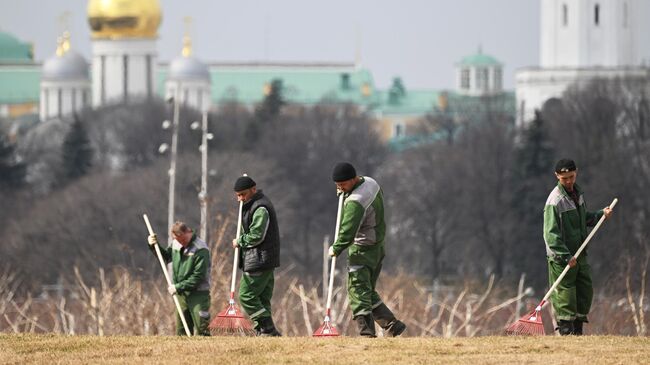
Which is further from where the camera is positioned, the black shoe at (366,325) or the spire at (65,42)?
the spire at (65,42)

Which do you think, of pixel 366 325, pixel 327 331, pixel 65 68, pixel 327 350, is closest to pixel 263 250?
pixel 327 331

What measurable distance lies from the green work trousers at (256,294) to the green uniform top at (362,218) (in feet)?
3.63

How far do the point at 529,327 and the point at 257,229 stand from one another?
2838 millimetres

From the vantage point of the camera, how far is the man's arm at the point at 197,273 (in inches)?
1302

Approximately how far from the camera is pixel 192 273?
33094mm

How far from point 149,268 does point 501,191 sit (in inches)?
1717

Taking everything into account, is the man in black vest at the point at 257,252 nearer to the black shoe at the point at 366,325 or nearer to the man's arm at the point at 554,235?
the black shoe at the point at 366,325

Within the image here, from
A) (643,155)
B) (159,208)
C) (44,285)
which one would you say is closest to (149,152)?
(643,155)

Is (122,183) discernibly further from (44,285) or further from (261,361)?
(261,361)

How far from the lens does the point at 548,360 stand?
29344mm

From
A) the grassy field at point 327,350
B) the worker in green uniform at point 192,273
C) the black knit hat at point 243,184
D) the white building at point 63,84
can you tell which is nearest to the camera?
the grassy field at point 327,350

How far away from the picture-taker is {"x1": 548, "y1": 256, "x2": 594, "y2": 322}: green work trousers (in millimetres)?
32094

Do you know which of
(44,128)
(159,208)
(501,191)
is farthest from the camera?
(44,128)

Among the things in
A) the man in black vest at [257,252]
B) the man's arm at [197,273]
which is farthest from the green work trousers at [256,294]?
the man's arm at [197,273]
